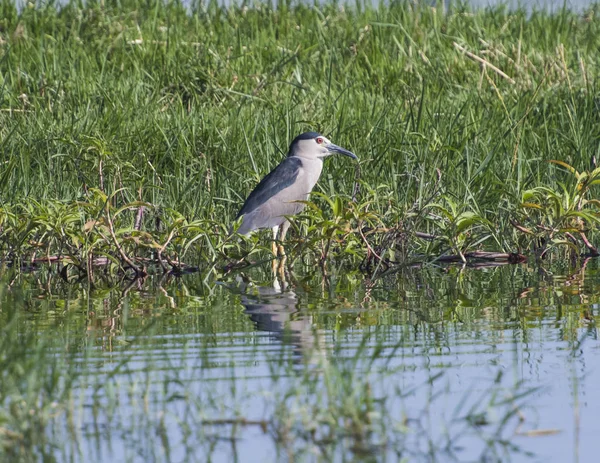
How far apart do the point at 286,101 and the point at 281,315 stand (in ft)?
11.8

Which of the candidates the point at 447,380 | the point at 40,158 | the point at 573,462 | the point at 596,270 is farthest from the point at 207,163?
the point at 573,462

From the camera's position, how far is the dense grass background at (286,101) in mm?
7812

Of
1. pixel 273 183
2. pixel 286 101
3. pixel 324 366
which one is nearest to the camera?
pixel 324 366

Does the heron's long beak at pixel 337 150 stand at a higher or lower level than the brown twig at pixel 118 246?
higher

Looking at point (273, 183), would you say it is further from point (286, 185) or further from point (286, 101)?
point (286, 101)

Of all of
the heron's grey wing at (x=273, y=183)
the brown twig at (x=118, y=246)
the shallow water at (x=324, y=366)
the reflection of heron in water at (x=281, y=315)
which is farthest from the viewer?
the heron's grey wing at (x=273, y=183)

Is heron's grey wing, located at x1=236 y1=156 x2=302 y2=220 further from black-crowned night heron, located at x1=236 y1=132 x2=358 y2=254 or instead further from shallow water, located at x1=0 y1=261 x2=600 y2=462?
shallow water, located at x1=0 y1=261 x2=600 y2=462

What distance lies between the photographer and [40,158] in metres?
8.02

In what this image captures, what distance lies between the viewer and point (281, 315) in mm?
5316

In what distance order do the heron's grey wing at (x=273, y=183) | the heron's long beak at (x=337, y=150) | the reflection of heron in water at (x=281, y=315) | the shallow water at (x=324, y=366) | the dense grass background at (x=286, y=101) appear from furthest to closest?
the heron's long beak at (x=337, y=150), the dense grass background at (x=286, y=101), the heron's grey wing at (x=273, y=183), the reflection of heron in water at (x=281, y=315), the shallow water at (x=324, y=366)

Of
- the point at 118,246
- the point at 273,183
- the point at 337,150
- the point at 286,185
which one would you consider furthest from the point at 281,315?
the point at 337,150

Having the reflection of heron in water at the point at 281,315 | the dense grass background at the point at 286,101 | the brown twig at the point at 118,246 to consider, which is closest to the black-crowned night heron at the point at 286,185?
the dense grass background at the point at 286,101

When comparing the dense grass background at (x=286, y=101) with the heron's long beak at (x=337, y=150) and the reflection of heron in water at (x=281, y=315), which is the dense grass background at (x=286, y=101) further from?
the reflection of heron in water at (x=281, y=315)

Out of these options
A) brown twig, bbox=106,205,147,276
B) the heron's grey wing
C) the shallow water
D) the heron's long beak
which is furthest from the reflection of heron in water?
the heron's long beak
